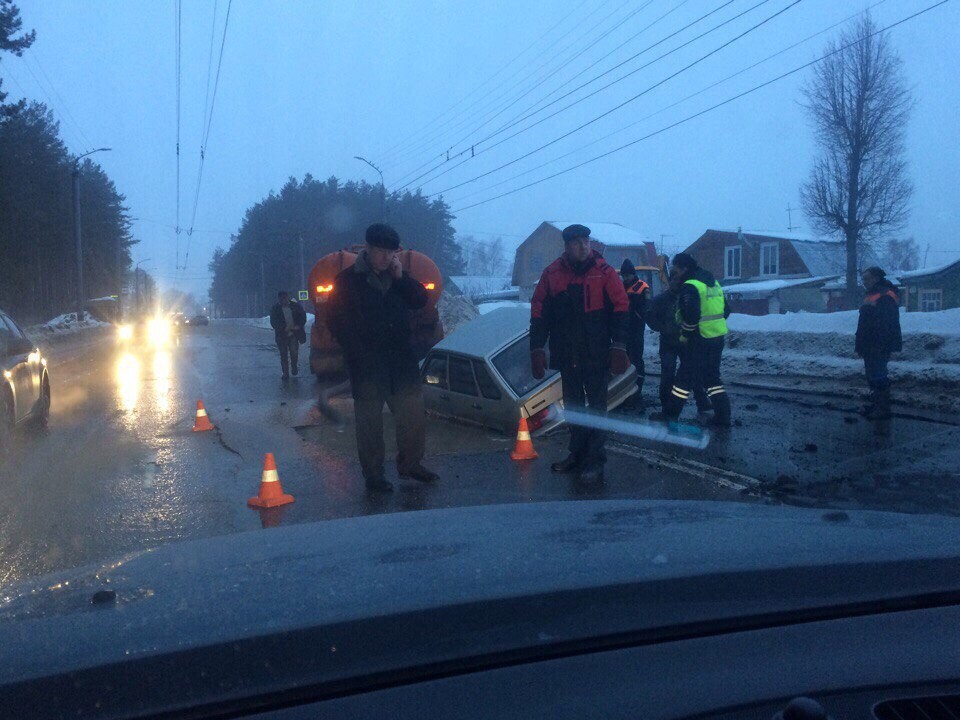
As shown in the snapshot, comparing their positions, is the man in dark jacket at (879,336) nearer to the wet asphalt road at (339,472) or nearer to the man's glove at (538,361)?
the wet asphalt road at (339,472)

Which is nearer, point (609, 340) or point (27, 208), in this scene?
point (609, 340)

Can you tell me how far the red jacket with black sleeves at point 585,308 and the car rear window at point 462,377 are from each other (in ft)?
8.33

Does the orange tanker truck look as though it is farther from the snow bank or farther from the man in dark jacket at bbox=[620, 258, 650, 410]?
the snow bank

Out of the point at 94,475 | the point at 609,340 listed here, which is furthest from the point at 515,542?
the point at 94,475

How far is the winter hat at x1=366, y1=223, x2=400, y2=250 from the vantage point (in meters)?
6.00

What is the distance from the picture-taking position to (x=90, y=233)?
65.4m

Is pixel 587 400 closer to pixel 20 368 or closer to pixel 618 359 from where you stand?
pixel 618 359

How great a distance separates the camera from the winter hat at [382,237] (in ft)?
19.7

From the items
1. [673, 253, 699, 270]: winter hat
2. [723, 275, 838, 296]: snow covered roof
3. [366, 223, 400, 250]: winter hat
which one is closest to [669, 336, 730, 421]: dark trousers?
[673, 253, 699, 270]: winter hat

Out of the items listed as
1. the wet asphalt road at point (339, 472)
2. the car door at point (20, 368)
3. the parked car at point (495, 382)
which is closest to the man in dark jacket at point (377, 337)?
the wet asphalt road at point (339, 472)

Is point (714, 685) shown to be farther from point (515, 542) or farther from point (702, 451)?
point (702, 451)

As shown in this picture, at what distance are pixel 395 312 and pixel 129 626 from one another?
4.55 meters

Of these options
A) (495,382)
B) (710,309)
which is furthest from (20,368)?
(710,309)

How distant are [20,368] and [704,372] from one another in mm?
7645
